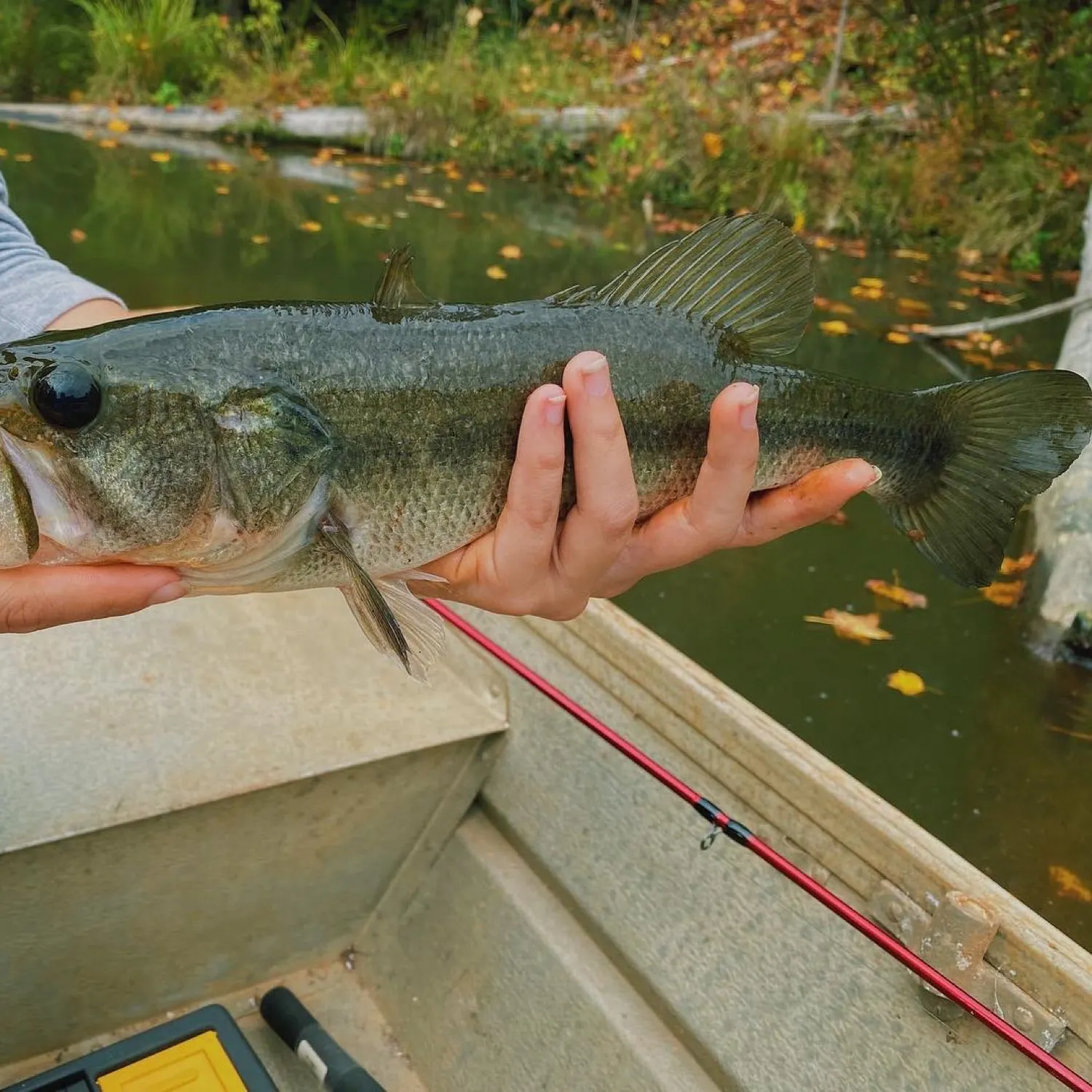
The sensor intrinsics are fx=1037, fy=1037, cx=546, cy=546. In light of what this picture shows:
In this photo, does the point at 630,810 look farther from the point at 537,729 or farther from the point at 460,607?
the point at 460,607

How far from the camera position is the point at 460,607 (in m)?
3.13

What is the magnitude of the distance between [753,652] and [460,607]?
146 cm

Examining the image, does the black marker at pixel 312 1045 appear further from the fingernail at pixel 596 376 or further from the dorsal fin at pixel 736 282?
the dorsal fin at pixel 736 282

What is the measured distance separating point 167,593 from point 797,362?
5161mm

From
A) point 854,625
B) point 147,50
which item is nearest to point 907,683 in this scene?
point 854,625

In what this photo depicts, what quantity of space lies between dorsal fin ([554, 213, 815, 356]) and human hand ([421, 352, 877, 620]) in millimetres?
216

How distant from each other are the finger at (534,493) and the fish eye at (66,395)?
0.65m

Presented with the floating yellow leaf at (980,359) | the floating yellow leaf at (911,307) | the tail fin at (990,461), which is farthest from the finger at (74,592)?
the floating yellow leaf at (911,307)

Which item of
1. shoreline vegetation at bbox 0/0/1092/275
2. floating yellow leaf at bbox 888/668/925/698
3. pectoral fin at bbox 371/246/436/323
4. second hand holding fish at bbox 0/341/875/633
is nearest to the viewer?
second hand holding fish at bbox 0/341/875/633

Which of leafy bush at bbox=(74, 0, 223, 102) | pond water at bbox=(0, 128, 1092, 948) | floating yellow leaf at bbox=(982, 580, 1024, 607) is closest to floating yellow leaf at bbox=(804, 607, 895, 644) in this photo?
pond water at bbox=(0, 128, 1092, 948)

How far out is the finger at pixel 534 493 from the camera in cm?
164

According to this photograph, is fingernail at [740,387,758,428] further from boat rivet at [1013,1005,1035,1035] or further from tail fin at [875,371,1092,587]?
boat rivet at [1013,1005,1035,1035]

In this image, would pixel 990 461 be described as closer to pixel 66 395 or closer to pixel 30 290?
pixel 66 395

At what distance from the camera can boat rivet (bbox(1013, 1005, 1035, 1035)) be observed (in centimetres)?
173
